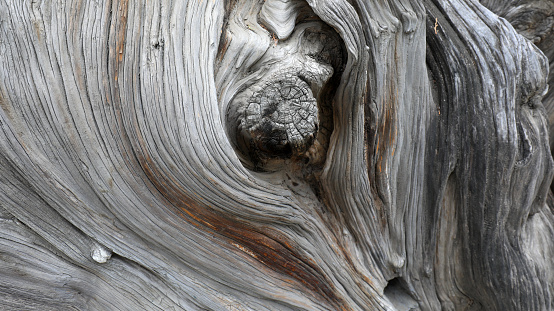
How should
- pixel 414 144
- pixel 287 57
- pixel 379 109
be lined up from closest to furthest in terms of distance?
pixel 287 57
pixel 379 109
pixel 414 144

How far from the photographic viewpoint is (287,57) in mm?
1476

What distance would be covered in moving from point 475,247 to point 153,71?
4.76 ft

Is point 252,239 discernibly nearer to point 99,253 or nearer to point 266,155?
point 266,155

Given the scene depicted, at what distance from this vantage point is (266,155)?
147 cm

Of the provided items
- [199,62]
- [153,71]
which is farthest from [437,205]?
[153,71]

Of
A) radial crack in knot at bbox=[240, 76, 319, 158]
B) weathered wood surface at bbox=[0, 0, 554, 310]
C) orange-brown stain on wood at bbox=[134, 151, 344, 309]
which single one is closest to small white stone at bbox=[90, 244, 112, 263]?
weathered wood surface at bbox=[0, 0, 554, 310]

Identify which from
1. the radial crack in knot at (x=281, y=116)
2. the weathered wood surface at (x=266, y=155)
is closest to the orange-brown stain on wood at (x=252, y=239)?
the weathered wood surface at (x=266, y=155)

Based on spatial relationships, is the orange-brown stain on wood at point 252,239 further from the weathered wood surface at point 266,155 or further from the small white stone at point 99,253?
the small white stone at point 99,253

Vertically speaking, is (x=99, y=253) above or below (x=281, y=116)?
below

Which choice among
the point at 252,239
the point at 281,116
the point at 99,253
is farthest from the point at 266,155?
the point at 99,253

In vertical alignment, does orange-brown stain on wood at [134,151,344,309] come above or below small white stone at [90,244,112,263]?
above

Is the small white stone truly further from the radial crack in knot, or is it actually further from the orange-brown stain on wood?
the radial crack in knot

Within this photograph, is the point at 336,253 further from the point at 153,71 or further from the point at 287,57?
the point at 153,71

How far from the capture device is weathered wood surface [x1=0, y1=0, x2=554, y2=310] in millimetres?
1331
